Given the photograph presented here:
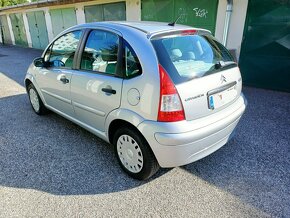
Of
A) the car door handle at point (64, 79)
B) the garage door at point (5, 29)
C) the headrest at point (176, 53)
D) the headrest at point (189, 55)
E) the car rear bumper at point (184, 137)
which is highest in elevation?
the headrest at point (176, 53)

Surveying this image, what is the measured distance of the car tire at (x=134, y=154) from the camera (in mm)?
2301

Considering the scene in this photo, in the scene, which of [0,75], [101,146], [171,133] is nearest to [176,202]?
[171,133]

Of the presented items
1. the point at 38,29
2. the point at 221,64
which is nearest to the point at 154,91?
the point at 221,64

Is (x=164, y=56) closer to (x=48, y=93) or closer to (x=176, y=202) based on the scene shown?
(x=176, y=202)

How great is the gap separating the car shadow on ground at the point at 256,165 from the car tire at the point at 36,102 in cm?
281

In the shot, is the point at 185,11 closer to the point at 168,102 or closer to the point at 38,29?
the point at 168,102

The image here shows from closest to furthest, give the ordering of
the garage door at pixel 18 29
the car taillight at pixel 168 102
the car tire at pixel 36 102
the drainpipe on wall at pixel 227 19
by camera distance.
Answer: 1. the car taillight at pixel 168 102
2. the car tire at pixel 36 102
3. the drainpipe on wall at pixel 227 19
4. the garage door at pixel 18 29

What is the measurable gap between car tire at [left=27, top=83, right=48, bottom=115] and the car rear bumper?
2639 mm

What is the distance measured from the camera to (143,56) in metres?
2.15

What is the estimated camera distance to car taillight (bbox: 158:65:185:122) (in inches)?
79.1

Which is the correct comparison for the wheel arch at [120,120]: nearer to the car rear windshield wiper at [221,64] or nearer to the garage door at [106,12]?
the car rear windshield wiper at [221,64]

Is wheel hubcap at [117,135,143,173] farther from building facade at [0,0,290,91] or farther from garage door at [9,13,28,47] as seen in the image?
garage door at [9,13,28,47]

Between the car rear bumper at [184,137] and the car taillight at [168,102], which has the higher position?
the car taillight at [168,102]

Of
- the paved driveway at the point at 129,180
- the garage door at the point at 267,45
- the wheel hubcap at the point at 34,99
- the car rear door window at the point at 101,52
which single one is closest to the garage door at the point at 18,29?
the wheel hubcap at the point at 34,99
